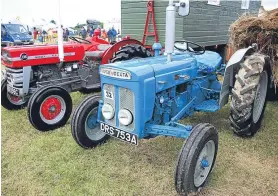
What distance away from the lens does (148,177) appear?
2.77m

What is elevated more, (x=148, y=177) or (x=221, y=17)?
(x=221, y=17)

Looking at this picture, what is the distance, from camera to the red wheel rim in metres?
3.88

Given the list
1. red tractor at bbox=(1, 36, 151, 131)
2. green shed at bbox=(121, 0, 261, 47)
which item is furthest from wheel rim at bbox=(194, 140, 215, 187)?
green shed at bbox=(121, 0, 261, 47)

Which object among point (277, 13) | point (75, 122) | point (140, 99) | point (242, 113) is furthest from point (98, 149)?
point (277, 13)

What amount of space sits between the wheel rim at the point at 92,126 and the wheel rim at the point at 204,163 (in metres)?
1.32

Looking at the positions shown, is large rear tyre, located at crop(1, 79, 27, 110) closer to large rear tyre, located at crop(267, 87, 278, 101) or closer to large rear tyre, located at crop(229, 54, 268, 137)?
large rear tyre, located at crop(229, 54, 268, 137)

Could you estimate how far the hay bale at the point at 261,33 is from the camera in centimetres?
374

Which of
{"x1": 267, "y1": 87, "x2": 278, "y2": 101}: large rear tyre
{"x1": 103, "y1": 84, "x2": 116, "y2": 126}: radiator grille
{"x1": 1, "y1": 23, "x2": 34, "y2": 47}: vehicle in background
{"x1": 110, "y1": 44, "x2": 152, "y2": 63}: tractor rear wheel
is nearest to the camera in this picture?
{"x1": 103, "y1": 84, "x2": 116, "y2": 126}: radiator grille

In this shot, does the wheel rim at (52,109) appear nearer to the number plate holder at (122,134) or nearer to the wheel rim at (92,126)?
the wheel rim at (92,126)

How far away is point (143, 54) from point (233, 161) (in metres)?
1.99

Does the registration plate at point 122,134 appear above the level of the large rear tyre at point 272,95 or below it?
above

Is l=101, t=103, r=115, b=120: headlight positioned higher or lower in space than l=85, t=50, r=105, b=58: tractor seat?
lower

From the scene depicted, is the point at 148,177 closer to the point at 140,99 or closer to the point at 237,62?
the point at 140,99

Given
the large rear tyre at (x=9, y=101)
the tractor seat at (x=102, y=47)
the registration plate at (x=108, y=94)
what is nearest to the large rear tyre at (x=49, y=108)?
the large rear tyre at (x=9, y=101)
